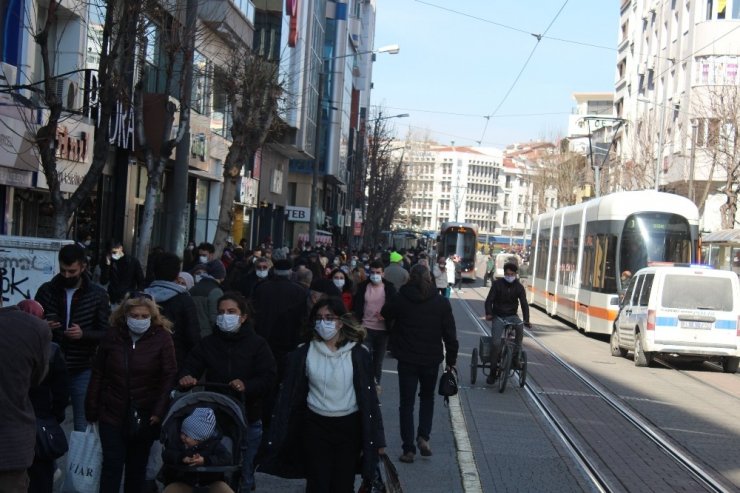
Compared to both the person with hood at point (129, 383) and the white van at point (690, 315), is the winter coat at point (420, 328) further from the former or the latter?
the white van at point (690, 315)

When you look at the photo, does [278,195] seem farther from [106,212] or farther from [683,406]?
[683,406]

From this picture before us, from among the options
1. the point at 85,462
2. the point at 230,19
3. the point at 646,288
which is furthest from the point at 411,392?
the point at 230,19

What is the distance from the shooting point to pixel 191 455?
20.0ft

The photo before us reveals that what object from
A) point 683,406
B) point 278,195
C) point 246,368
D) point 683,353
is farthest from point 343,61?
point 246,368

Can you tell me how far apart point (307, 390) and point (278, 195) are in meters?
46.1

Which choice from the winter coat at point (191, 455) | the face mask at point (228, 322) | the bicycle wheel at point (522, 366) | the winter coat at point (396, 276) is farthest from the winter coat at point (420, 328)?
the winter coat at point (396, 276)

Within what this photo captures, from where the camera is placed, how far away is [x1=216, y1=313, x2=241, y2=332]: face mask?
7066 mm

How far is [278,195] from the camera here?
52.2 m

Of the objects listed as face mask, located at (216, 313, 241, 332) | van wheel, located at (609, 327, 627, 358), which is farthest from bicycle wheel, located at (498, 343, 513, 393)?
van wheel, located at (609, 327, 627, 358)

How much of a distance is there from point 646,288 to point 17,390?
54.8 ft

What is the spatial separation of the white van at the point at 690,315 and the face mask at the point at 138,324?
14.1 meters

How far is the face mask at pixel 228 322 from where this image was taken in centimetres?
707

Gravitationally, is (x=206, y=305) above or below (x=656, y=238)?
below

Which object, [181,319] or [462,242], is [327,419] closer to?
[181,319]
